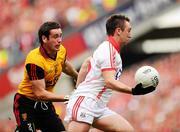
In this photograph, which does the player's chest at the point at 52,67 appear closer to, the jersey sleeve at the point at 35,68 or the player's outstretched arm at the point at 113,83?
the jersey sleeve at the point at 35,68

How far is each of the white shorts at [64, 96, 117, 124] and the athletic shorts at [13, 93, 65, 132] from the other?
1.60 feet

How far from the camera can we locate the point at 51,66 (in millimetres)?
6738

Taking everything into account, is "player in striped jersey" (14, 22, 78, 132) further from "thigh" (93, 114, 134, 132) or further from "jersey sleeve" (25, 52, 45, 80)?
"thigh" (93, 114, 134, 132)

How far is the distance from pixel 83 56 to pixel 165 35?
220 centimetres

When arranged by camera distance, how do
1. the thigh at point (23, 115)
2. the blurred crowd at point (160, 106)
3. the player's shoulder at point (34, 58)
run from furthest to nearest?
1. the blurred crowd at point (160, 106)
2. the thigh at point (23, 115)
3. the player's shoulder at point (34, 58)

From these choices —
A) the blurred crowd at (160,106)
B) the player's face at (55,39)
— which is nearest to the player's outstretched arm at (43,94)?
the player's face at (55,39)

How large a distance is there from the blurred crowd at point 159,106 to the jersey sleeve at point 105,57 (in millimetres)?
6342

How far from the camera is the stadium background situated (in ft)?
42.9

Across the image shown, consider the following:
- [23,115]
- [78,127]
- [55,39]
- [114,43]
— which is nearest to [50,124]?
[23,115]

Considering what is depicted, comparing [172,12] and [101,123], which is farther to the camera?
[172,12]

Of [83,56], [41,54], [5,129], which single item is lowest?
[5,129]

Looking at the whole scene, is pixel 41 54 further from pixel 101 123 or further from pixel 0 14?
pixel 0 14

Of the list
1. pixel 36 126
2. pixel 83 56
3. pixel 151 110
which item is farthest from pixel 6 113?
pixel 36 126

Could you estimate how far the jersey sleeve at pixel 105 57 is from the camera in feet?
20.3
